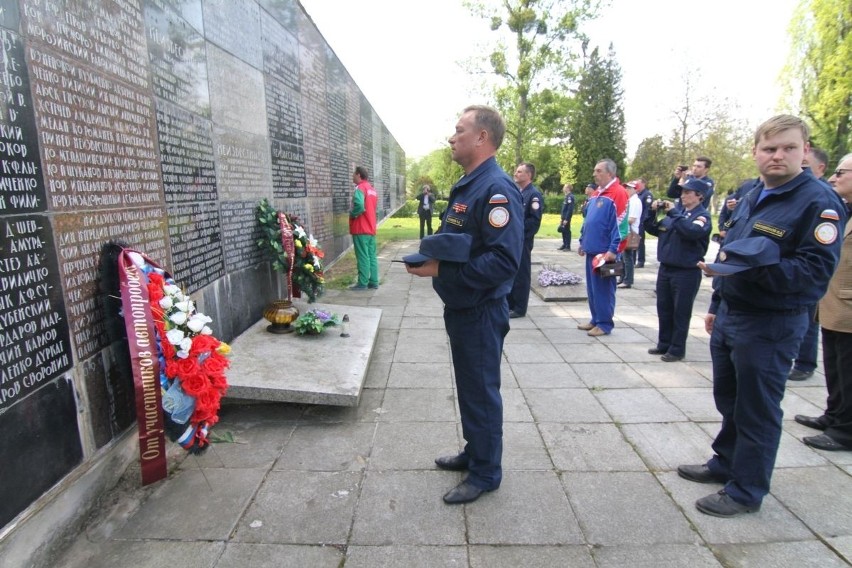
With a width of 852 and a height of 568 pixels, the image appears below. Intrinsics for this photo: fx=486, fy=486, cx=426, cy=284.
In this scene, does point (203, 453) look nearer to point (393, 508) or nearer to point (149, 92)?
point (393, 508)

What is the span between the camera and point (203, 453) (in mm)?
2844

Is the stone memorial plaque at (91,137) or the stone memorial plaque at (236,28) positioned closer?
the stone memorial plaque at (91,137)

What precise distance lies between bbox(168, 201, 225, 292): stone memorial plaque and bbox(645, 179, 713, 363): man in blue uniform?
4.01 meters

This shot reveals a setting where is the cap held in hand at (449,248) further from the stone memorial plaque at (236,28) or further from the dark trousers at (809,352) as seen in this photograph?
the dark trousers at (809,352)

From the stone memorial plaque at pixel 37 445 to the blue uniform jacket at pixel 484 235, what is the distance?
1851mm

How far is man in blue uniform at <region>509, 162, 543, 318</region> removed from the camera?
6.16m

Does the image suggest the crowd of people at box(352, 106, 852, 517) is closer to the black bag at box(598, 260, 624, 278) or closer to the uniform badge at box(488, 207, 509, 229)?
the uniform badge at box(488, 207, 509, 229)

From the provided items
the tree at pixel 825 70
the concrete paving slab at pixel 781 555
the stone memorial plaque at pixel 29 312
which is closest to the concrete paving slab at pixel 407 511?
the concrete paving slab at pixel 781 555

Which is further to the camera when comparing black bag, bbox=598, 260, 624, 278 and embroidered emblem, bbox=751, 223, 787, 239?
black bag, bbox=598, 260, 624, 278

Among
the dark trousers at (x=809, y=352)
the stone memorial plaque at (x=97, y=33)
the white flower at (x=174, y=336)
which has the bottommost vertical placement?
the dark trousers at (x=809, y=352)

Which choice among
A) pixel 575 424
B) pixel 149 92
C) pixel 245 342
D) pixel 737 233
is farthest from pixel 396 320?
pixel 737 233

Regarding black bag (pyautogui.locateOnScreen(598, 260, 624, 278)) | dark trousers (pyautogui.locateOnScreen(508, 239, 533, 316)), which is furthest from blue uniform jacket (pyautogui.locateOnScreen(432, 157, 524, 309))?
dark trousers (pyautogui.locateOnScreen(508, 239, 533, 316))

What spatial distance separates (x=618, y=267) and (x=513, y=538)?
149 inches

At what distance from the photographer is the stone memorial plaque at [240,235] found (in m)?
4.48
